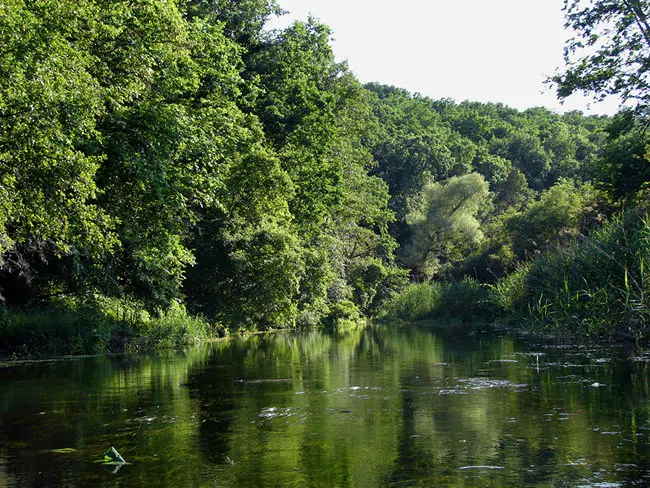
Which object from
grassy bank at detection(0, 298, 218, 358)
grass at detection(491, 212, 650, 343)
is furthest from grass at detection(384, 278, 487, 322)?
grassy bank at detection(0, 298, 218, 358)

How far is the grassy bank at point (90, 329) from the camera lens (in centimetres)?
2334

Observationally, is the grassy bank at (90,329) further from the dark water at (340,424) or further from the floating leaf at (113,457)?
the floating leaf at (113,457)

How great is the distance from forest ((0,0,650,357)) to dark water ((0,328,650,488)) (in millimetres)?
3857

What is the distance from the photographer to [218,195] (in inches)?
1329

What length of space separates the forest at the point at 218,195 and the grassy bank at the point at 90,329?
69 mm

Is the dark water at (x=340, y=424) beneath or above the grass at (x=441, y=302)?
beneath

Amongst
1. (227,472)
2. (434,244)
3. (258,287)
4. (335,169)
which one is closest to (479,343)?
(258,287)

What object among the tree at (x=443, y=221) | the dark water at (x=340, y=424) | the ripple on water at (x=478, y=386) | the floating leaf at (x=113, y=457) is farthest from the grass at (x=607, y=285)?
the tree at (x=443, y=221)

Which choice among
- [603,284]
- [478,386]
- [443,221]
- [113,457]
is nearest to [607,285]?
[603,284]

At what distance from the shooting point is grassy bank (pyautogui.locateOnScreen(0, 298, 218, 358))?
23344 mm

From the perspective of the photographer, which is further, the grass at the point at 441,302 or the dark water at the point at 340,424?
the grass at the point at 441,302

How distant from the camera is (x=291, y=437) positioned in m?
9.45

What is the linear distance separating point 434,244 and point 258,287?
41566 millimetres

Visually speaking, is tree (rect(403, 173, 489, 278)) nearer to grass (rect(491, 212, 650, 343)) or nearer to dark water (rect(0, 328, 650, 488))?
grass (rect(491, 212, 650, 343))
